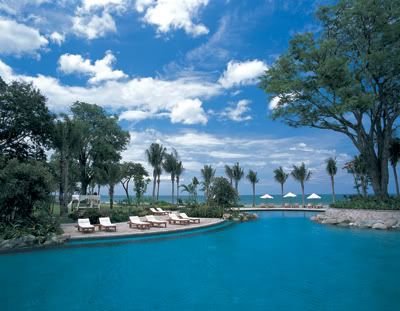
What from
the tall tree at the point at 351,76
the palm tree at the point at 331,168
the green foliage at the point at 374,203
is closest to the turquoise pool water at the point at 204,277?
the green foliage at the point at 374,203

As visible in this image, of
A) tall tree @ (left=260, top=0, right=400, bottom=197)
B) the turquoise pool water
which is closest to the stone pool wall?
tall tree @ (left=260, top=0, right=400, bottom=197)

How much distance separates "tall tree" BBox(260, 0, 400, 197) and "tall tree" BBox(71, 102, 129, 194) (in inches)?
741

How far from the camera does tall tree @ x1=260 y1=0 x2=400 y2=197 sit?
61.6 feet

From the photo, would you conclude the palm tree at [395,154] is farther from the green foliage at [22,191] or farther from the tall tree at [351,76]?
the green foliage at [22,191]

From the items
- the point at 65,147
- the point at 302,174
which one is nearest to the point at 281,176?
the point at 302,174

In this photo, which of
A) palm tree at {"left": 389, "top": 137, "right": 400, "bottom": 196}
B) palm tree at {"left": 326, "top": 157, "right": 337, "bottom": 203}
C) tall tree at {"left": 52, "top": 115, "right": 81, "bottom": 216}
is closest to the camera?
tall tree at {"left": 52, "top": 115, "right": 81, "bottom": 216}

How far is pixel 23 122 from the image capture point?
1925cm

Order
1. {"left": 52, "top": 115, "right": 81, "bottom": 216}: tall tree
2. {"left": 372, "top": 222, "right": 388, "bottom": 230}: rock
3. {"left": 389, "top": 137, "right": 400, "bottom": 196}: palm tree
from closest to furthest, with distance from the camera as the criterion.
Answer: {"left": 372, "top": 222, "right": 388, "bottom": 230}: rock → {"left": 52, "top": 115, "right": 81, "bottom": 216}: tall tree → {"left": 389, "top": 137, "right": 400, "bottom": 196}: palm tree

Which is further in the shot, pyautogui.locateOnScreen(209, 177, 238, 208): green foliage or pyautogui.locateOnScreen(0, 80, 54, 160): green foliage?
pyautogui.locateOnScreen(209, 177, 238, 208): green foliage

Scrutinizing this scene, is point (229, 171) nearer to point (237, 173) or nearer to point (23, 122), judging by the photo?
point (237, 173)

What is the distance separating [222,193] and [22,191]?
1694 centimetres

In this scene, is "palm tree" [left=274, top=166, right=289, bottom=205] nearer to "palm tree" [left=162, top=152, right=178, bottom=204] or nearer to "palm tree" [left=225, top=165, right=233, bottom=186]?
"palm tree" [left=225, top=165, right=233, bottom=186]

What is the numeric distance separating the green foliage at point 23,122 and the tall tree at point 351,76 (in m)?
18.9

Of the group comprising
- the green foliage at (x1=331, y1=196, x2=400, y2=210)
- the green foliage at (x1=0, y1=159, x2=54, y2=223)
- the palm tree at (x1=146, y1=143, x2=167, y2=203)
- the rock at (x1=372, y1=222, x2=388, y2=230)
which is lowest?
the rock at (x1=372, y1=222, x2=388, y2=230)
